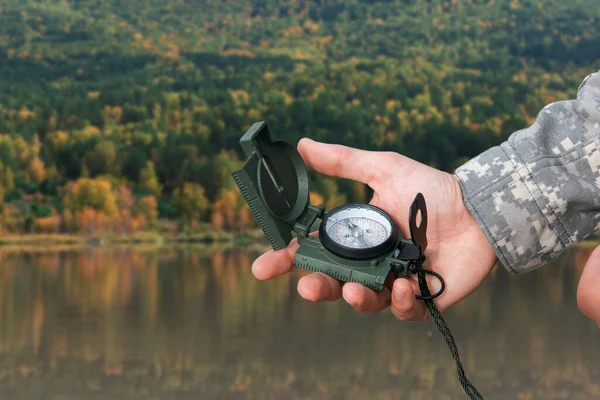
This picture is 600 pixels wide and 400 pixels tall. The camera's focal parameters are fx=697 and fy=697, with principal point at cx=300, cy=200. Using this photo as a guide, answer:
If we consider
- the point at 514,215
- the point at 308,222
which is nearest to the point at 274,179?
the point at 308,222

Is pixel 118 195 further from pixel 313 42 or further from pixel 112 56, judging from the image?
pixel 313 42

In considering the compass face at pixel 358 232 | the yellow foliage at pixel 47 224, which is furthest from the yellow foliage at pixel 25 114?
the compass face at pixel 358 232

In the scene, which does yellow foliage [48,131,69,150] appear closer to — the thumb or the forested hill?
the forested hill

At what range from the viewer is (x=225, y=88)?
1281 centimetres

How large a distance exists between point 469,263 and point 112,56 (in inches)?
494

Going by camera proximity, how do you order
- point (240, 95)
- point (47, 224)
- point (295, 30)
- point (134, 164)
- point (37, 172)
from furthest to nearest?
point (295, 30) < point (240, 95) < point (134, 164) < point (37, 172) < point (47, 224)

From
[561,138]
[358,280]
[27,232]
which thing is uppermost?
[561,138]

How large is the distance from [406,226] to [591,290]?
88 cm

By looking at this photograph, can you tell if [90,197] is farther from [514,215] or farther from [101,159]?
[514,215]

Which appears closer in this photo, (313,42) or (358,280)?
(358,280)

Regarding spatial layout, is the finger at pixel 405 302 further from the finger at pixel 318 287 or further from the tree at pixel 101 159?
the tree at pixel 101 159

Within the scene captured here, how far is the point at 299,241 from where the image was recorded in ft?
5.29

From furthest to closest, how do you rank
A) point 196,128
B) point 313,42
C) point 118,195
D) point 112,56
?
point 313,42 → point 112,56 → point 196,128 → point 118,195

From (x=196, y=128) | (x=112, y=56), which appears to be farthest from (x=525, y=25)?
(x=112, y=56)
